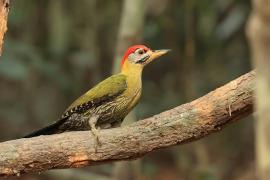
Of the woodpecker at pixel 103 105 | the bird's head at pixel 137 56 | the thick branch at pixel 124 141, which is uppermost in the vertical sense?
the bird's head at pixel 137 56

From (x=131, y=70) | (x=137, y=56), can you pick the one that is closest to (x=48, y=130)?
(x=131, y=70)

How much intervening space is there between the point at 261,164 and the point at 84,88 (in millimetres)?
7175

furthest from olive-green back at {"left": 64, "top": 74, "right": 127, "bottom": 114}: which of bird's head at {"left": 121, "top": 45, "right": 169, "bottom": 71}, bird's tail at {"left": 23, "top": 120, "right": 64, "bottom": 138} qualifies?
bird's head at {"left": 121, "top": 45, "right": 169, "bottom": 71}

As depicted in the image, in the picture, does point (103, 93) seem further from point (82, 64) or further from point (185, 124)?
point (82, 64)

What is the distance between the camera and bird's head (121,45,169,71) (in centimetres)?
459

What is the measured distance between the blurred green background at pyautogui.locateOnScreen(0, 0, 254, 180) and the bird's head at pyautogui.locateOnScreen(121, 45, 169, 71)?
242 centimetres

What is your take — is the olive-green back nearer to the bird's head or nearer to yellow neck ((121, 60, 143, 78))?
yellow neck ((121, 60, 143, 78))

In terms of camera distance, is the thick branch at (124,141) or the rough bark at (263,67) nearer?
the rough bark at (263,67)

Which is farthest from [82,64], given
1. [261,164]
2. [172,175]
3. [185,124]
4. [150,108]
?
[261,164]

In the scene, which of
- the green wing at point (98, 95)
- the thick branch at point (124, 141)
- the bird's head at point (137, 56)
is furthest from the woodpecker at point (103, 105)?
the thick branch at point (124, 141)

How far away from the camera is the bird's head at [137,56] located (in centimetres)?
459

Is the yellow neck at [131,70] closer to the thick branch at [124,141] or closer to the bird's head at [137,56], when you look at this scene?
the bird's head at [137,56]

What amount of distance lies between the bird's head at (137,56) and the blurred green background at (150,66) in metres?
2.42

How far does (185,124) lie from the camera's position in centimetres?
313
